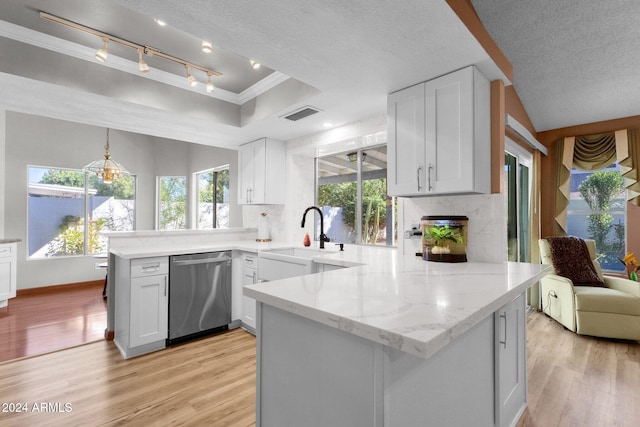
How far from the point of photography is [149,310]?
107 inches

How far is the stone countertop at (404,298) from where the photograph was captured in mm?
824

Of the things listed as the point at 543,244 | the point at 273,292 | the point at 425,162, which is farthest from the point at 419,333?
the point at 543,244

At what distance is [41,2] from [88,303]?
391 centimetres

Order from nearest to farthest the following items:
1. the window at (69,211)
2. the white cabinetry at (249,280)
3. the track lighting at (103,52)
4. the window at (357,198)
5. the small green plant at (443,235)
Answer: the small green plant at (443,235) → the track lighting at (103,52) → the white cabinetry at (249,280) → the window at (357,198) → the window at (69,211)

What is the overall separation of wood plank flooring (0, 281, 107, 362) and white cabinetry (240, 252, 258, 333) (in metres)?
1.47

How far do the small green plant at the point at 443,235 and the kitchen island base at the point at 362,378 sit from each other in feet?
2.07

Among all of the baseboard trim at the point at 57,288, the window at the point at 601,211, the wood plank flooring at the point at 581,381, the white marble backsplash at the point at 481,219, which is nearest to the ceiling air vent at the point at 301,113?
the white marble backsplash at the point at 481,219

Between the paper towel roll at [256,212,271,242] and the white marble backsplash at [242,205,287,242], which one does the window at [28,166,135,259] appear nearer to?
the white marble backsplash at [242,205,287,242]

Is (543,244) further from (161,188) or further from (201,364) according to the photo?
(161,188)

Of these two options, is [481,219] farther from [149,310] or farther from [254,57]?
[149,310]

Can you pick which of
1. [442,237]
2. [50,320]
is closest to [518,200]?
[442,237]

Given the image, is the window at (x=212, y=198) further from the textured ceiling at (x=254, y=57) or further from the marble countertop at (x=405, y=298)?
the marble countertop at (x=405, y=298)

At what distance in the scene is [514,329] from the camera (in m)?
1.72

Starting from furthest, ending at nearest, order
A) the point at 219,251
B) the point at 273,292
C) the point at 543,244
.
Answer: the point at 543,244 < the point at 219,251 < the point at 273,292
